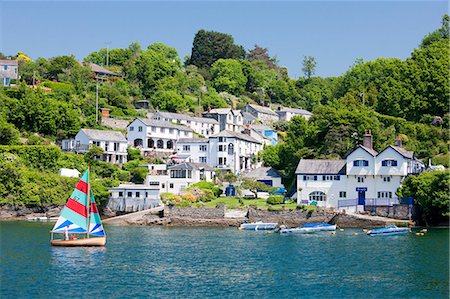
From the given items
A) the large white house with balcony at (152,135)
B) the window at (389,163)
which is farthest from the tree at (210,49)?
the window at (389,163)

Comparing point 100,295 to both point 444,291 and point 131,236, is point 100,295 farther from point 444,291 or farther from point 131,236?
point 131,236

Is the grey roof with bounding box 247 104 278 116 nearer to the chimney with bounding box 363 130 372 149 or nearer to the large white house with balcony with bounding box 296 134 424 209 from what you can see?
the chimney with bounding box 363 130 372 149

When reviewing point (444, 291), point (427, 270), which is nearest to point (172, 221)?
point (427, 270)

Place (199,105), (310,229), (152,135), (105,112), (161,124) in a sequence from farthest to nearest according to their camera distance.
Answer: (199,105)
(105,112)
(161,124)
(152,135)
(310,229)

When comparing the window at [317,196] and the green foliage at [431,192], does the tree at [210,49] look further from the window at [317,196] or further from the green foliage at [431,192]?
the green foliage at [431,192]

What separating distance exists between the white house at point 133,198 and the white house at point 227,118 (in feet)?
150

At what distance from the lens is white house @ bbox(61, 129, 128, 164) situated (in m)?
98.9

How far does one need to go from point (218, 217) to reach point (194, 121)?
47.5 m

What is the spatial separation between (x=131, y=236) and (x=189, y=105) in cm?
7611

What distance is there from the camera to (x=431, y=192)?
234 ft

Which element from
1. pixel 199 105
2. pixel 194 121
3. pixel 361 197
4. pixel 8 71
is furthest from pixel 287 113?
pixel 361 197

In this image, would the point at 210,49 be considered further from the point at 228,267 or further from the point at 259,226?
the point at 228,267

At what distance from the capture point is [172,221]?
259ft

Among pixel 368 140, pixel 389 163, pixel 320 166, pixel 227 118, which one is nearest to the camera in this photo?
pixel 389 163
